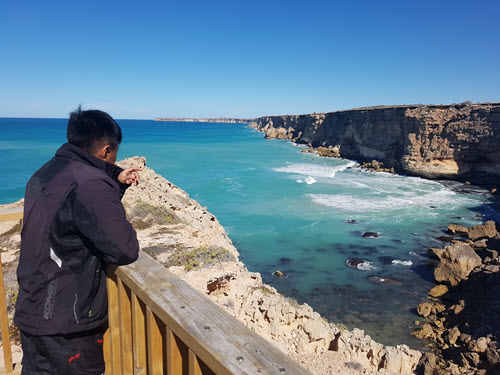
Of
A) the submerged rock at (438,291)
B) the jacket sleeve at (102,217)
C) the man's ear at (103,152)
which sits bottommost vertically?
the submerged rock at (438,291)

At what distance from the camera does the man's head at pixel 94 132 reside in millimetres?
2256

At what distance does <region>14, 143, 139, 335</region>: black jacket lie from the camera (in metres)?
1.86

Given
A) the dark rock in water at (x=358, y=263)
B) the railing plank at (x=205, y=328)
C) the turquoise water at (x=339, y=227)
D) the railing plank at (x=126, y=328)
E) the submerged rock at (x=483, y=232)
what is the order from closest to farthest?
the railing plank at (x=205, y=328), the railing plank at (x=126, y=328), the turquoise water at (x=339, y=227), the dark rock in water at (x=358, y=263), the submerged rock at (x=483, y=232)

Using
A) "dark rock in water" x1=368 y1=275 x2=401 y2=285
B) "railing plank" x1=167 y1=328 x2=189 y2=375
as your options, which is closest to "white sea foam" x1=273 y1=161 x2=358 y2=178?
"dark rock in water" x1=368 y1=275 x2=401 y2=285

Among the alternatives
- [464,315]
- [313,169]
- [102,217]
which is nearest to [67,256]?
[102,217]

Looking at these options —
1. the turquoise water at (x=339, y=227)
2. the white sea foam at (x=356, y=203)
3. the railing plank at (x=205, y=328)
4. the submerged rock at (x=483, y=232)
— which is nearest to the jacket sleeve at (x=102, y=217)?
the railing plank at (x=205, y=328)

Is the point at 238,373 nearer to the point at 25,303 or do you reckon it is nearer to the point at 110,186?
the point at 110,186

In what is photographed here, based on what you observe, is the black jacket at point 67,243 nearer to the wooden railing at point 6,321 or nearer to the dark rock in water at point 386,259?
the wooden railing at point 6,321

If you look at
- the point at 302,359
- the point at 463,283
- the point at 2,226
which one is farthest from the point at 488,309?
the point at 2,226

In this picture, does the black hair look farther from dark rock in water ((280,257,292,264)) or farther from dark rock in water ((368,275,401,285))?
dark rock in water ((280,257,292,264))

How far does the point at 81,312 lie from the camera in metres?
2.05

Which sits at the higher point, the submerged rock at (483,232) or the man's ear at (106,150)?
the man's ear at (106,150)

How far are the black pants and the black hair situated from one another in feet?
3.87

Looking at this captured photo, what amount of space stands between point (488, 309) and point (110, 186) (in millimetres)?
12723
